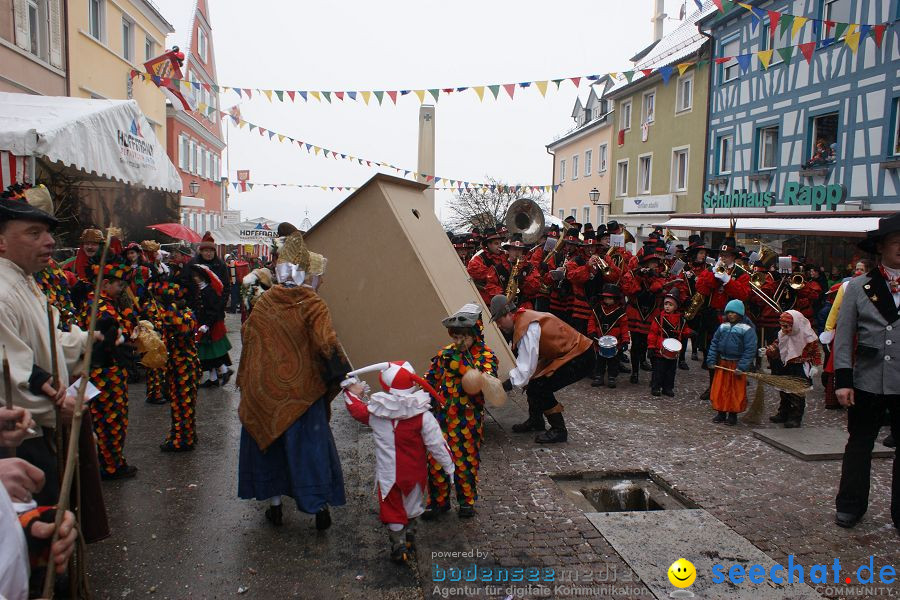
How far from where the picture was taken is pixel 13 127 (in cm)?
687

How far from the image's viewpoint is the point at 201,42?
91.5 ft

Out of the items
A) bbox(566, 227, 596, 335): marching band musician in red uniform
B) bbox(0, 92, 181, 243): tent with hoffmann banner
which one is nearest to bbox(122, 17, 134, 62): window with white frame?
bbox(0, 92, 181, 243): tent with hoffmann banner

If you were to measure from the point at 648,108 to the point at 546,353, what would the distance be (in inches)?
827

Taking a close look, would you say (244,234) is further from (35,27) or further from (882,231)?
(882,231)

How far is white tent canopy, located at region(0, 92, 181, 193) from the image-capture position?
6.94 meters

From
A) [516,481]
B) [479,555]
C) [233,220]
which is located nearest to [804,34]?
[516,481]

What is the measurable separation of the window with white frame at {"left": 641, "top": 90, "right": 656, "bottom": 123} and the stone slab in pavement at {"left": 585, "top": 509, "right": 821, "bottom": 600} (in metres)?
21.7

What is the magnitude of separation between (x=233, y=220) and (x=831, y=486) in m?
27.7

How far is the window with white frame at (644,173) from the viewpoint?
24078mm

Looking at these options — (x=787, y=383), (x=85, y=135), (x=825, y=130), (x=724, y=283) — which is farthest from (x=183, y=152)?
(x=787, y=383)

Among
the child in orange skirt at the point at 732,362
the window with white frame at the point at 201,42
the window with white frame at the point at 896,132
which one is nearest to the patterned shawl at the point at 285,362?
the child in orange skirt at the point at 732,362

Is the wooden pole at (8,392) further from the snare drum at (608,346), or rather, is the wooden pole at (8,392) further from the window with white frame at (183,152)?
the window with white frame at (183,152)

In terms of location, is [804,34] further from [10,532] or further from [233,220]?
[233,220]

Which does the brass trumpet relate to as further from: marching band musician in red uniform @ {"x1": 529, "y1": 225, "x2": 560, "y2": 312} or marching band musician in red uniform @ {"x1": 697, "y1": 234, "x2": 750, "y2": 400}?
marching band musician in red uniform @ {"x1": 697, "y1": 234, "x2": 750, "y2": 400}
